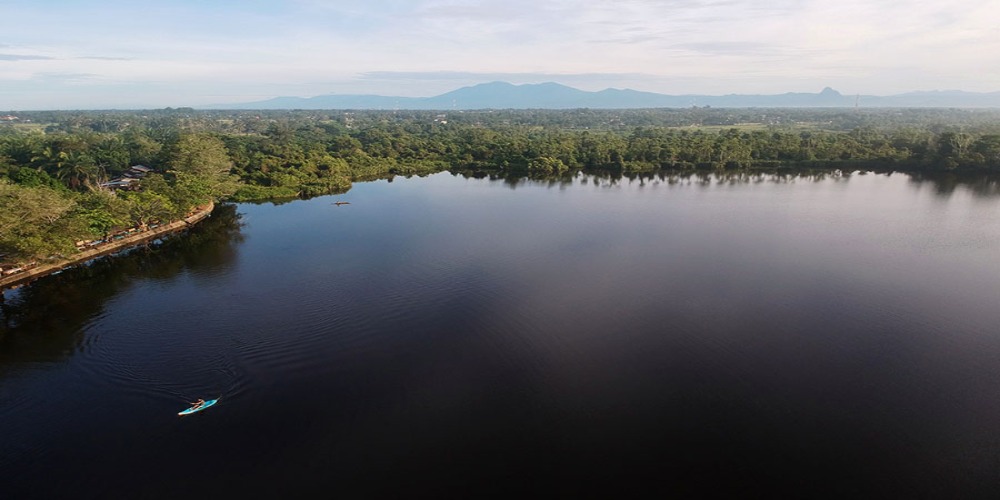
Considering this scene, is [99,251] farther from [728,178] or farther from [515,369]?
[728,178]

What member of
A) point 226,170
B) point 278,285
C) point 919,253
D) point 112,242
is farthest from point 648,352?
point 226,170

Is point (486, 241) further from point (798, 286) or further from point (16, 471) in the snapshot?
point (16, 471)

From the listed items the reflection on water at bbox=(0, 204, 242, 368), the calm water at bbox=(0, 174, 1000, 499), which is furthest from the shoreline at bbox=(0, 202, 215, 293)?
the calm water at bbox=(0, 174, 1000, 499)

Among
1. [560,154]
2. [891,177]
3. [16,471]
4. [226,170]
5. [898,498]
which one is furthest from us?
[560,154]

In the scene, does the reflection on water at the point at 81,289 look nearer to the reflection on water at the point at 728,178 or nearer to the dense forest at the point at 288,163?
the dense forest at the point at 288,163

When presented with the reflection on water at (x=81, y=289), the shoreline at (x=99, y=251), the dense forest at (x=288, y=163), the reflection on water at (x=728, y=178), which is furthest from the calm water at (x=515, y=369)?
the reflection on water at (x=728, y=178)

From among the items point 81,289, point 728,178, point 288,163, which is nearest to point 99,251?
point 81,289

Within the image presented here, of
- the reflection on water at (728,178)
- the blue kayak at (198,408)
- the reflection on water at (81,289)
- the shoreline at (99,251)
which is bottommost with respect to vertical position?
the blue kayak at (198,408)
